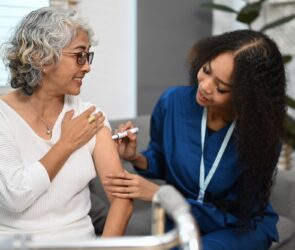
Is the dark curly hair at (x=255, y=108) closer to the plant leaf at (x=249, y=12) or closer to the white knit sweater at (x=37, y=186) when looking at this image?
the white knit sweater at (x=37, y=186)

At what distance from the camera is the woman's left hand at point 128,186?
1392mm

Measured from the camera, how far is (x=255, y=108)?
5.08 ft

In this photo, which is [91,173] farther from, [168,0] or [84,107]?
[168,0]

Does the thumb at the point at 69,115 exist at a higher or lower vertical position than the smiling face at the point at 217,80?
lower

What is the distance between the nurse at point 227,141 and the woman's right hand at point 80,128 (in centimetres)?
16

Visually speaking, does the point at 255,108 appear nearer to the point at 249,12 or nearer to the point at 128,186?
the point at 128,186

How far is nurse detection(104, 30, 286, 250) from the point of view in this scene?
1508 millimetres

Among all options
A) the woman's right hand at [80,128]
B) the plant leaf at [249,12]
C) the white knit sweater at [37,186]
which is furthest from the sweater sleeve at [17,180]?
the plant leaf at [249,12]

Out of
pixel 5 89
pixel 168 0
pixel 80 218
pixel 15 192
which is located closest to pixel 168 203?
pixel 15 192

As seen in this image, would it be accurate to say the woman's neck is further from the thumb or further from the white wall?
the white wall

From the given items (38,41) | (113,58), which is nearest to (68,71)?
(38,41)

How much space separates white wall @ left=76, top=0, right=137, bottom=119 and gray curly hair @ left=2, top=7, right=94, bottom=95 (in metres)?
1.49

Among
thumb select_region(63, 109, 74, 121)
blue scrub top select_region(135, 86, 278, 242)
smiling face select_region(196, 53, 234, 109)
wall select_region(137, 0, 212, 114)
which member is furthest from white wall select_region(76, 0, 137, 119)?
smiling face select_region(196, 53, 234, 109)

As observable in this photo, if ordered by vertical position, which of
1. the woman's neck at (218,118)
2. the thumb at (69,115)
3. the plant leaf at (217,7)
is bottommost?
the woman's neck at (218,118)
